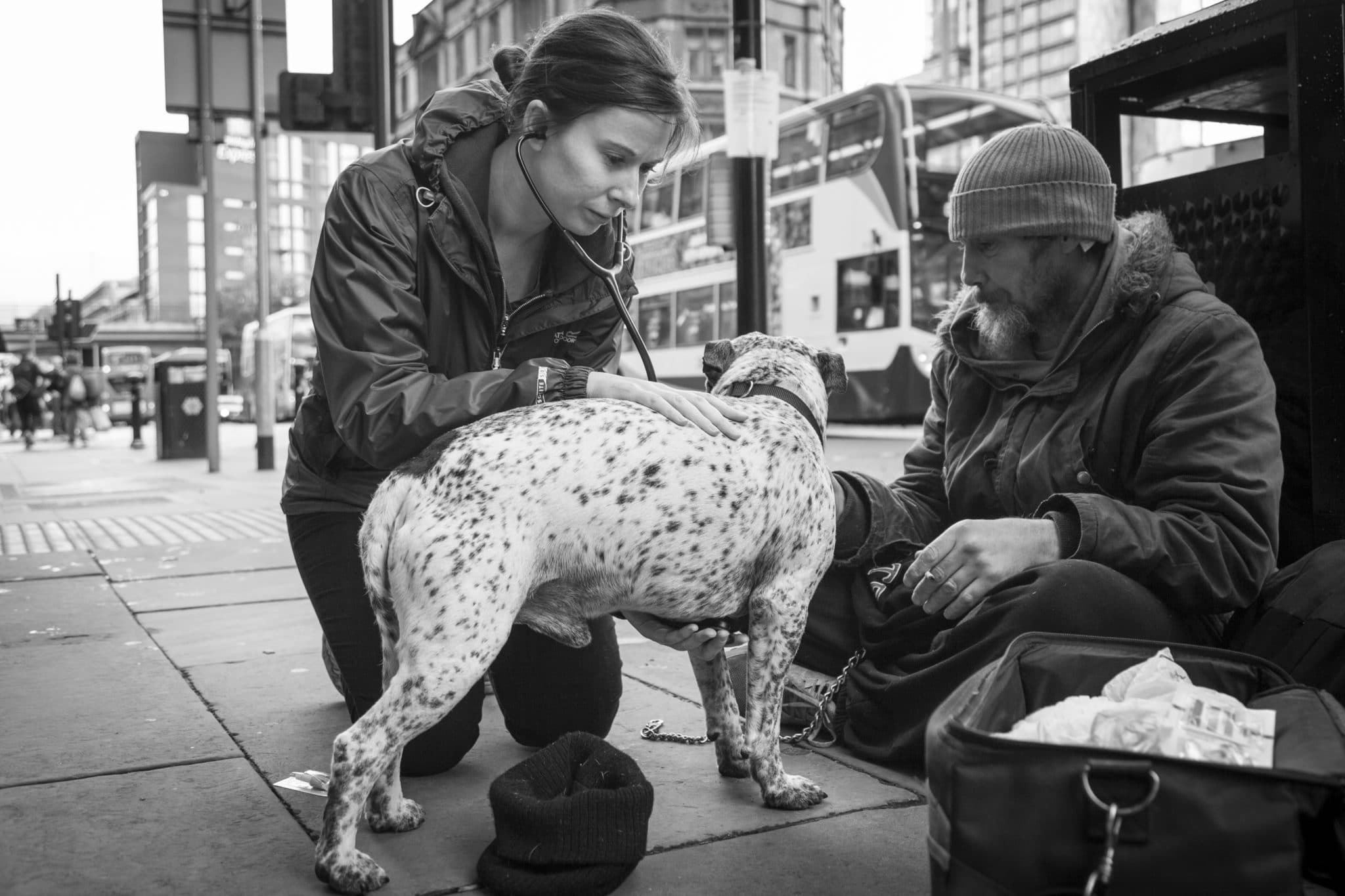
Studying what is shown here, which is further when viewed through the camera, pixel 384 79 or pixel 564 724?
pixel 384 79

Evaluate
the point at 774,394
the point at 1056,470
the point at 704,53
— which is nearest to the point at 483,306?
the point at 774,394

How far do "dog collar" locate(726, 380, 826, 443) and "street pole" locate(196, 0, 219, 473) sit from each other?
11046 mm

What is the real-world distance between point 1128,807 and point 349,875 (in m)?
1.41

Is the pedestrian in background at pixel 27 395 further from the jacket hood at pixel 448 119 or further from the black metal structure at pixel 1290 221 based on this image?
the black metal structure at pixel 1290 221

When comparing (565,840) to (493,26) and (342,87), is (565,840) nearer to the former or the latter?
(342,87)

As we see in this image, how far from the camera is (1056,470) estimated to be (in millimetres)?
2941

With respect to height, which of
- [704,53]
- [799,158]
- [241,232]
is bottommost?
[799,158]

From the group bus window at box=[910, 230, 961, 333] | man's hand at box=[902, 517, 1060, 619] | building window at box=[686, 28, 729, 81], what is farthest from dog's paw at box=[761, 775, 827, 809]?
building window at box=[686, 28, 729, 81]

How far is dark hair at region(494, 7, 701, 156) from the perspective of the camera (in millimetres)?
2674

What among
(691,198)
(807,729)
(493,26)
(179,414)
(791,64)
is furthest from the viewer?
(493,26)

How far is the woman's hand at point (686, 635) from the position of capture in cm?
278

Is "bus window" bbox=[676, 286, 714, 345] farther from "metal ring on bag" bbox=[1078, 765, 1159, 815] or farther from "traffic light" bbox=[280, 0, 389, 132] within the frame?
"metal ring on bag" bbox=[1078, 765, 1159, 815]

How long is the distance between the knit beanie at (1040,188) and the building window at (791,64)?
48.8 m

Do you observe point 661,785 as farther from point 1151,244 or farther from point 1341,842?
point 1151,244
